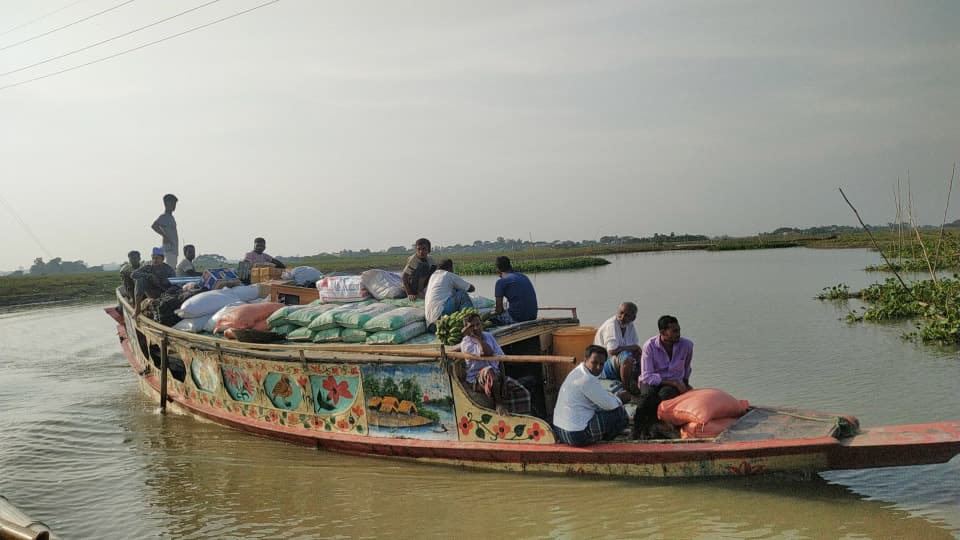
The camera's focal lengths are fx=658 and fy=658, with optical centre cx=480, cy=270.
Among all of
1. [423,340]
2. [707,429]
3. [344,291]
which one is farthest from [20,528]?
[707,429]

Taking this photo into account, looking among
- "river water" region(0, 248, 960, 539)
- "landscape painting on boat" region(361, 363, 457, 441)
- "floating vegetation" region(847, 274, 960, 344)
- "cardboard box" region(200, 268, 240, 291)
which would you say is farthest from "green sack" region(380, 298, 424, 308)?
"floating vegetation" region(847, 274, 960, 344)

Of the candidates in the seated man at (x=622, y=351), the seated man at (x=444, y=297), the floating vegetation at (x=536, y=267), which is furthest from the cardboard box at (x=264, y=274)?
the floating vegetation at (x=536, y=267)

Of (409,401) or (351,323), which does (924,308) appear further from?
(351,323)

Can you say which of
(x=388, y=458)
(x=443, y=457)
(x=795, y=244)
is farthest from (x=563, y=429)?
(x=795, y=244)

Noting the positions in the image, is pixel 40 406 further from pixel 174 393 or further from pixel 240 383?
pixel 240 383

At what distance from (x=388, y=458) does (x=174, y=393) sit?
4376 mm

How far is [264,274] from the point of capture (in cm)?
1069

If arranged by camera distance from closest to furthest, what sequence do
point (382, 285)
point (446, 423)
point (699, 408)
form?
1. point (699, 408)
2. point (446, 423)
3. point (382, 285)

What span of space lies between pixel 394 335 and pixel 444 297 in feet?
2.18

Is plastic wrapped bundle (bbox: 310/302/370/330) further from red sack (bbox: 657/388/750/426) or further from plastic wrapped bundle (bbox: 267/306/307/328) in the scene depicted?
Result: red sack (bbox: 657/388/750/426)

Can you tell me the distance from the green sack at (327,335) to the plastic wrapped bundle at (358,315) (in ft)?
0.35

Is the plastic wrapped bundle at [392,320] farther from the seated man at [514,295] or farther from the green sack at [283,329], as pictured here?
the green sack at [283,329]

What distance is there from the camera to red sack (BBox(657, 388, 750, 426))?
5422 mm

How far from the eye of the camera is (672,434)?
5871mm
